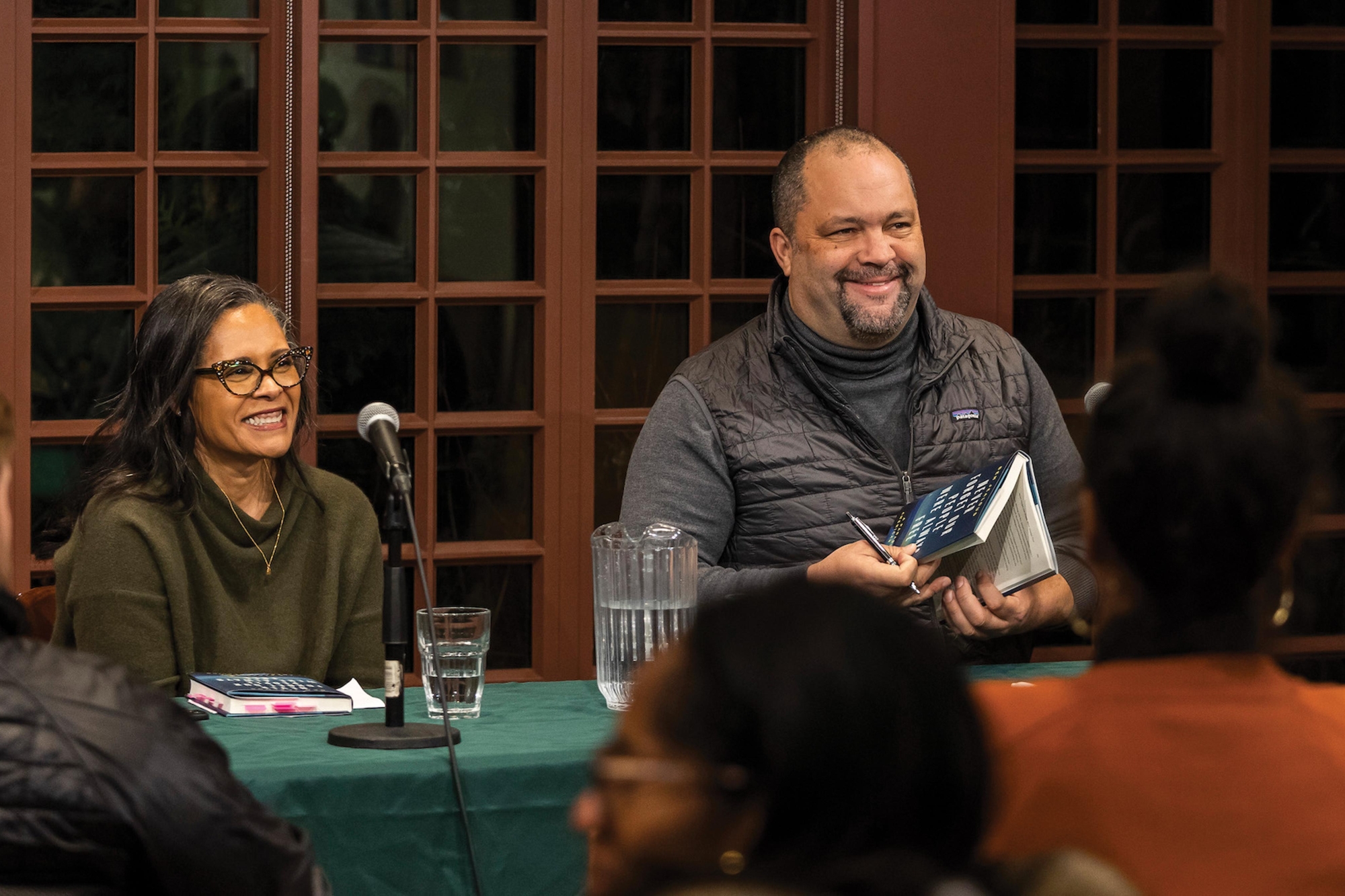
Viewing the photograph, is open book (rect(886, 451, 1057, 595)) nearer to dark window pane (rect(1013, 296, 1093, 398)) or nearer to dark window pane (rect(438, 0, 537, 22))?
dark window pane (rect(1013, 296, 1093, 398))

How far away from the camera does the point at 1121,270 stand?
390 cm

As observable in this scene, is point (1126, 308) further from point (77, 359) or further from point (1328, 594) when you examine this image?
point (77, 359)

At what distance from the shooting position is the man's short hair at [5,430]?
1405mm

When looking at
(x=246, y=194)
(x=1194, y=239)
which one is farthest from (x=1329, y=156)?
(x=246, y=194)

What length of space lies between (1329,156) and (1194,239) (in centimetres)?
40

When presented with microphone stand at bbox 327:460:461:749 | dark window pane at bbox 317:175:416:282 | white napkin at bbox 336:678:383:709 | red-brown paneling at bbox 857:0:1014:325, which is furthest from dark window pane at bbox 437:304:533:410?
microphone stand at bbox 327:460:461:749

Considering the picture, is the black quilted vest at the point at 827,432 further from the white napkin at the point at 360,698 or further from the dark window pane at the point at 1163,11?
the dark window pane at the point at 1163,11

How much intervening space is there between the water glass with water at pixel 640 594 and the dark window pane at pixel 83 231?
1846 millimetres

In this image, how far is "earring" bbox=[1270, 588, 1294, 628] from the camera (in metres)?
1.18

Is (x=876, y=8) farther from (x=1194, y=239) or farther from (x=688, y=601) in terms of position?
(x=688, y=601)

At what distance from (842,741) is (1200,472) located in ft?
1.37

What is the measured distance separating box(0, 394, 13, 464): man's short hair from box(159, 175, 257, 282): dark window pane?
217 centimetres

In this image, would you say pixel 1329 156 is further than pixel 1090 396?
Yes

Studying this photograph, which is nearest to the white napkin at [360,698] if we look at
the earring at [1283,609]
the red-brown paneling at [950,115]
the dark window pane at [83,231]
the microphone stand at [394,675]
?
the microphone stand at [394,675]
